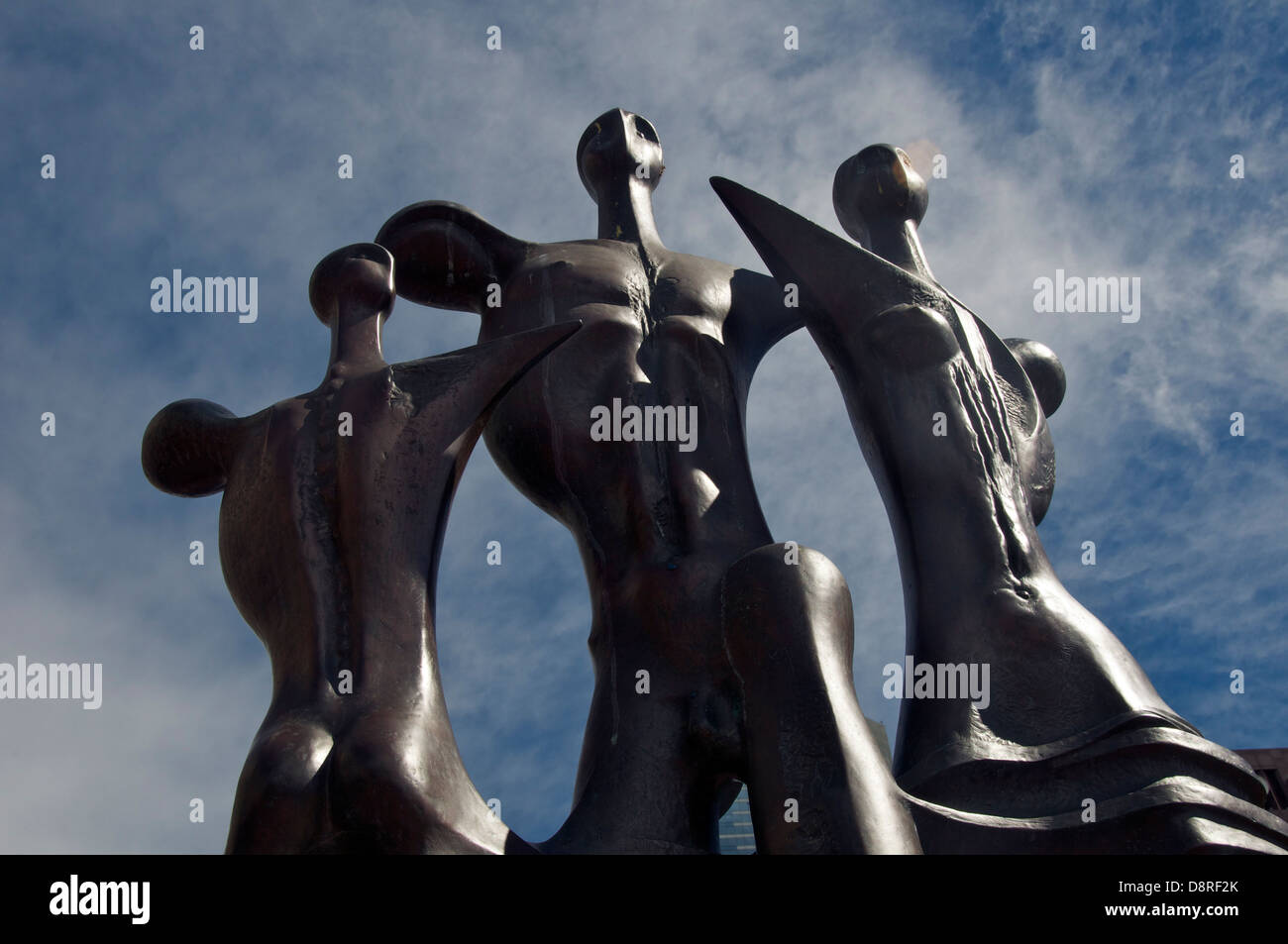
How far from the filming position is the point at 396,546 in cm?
477

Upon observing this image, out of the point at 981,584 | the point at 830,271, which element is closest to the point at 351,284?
the point at 830,271

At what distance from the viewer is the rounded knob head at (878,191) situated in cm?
694

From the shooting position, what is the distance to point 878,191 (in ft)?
22.8

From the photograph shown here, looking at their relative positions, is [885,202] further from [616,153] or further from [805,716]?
[805,716]

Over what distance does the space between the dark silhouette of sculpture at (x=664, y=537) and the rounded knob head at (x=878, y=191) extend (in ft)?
2.32

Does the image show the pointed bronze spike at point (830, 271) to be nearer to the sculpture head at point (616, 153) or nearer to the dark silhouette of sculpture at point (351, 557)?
the sculpture head at point (616, 153)

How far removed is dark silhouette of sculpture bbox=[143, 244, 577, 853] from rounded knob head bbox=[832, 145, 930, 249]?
Answer: 2289 mm

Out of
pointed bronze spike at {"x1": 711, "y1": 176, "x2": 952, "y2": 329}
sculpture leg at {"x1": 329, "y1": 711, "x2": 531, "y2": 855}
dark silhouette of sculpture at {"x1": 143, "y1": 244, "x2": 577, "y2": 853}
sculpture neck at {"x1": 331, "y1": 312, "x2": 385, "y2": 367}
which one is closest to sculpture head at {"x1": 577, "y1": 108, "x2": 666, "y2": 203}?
pointed bronze spike at {"x1": 711, "y1": 176, "x2": 952, "y2": 329}

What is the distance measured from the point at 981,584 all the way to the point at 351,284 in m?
2.85

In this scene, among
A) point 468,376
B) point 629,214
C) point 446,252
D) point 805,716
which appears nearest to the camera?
point 805,716

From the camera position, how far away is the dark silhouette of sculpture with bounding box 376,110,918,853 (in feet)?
14.7
